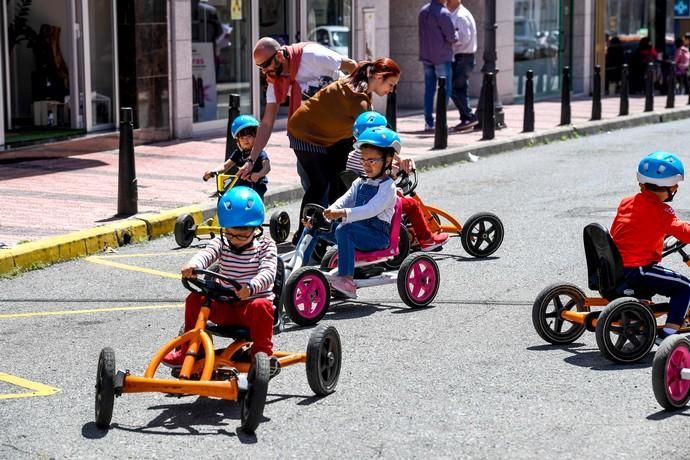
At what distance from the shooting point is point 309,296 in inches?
300

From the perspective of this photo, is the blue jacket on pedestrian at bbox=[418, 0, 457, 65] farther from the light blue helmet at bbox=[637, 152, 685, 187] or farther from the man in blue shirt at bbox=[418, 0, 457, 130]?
the light blue helmet at bbox=[637, 152, 685, 187]

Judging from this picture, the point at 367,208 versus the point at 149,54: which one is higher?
the point at 149,54

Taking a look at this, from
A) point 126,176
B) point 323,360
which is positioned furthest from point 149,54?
point 323,360

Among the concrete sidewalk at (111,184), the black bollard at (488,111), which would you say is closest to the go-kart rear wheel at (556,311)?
the concrete sidewalk at (111,184)

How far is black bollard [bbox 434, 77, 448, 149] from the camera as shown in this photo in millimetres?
16500

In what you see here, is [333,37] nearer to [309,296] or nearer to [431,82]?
[431,82]

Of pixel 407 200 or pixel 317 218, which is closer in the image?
pixel 317 218

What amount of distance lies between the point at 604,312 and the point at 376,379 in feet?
3.85

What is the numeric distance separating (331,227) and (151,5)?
8.99 meters

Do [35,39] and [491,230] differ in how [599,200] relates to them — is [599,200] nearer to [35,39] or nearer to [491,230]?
[491,230]

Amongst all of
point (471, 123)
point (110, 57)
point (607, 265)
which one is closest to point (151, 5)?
point (110, 57)

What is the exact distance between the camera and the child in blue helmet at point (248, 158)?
10.1m

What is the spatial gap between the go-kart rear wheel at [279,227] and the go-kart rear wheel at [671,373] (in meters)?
5.08

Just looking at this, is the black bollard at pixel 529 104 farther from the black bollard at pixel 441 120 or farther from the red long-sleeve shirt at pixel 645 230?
the red long-sleeve shirt at pixel 645 230
